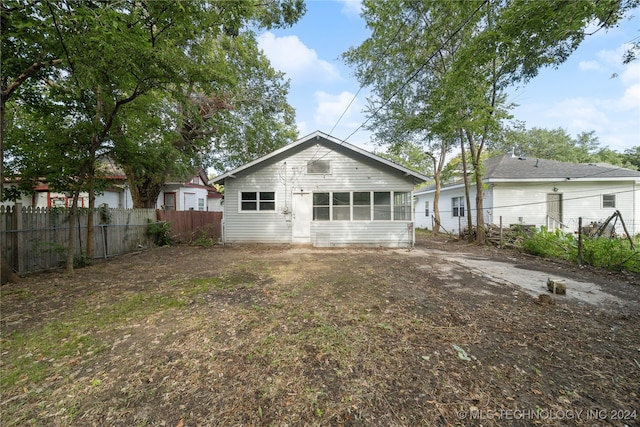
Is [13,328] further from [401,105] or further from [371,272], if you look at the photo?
[401,105]

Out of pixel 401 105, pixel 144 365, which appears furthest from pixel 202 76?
pixel 401 105

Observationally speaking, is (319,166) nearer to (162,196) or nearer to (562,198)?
(162,196)

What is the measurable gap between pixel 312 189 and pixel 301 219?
1.36 metres

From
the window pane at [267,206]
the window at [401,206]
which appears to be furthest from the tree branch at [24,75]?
the window at [401,206]

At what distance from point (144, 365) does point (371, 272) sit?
4.75m

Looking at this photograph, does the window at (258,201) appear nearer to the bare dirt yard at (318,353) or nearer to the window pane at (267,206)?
the window pane at (267,206)

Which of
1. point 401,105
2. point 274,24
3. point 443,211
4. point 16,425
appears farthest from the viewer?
point 443,211

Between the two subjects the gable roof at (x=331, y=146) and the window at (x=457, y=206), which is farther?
the window at (x=457, y=206)

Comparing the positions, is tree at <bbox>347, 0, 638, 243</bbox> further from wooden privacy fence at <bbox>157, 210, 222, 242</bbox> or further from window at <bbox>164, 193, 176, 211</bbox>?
window at <bbox>164, 193, 176, 211</bbox>

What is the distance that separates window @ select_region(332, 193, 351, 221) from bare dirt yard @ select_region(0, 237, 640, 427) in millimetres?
5472

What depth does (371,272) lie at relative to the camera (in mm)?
6164

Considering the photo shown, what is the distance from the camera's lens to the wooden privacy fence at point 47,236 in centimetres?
549

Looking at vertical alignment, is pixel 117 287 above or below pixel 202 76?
below

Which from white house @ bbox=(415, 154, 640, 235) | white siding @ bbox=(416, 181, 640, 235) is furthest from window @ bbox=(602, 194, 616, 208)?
white siding @ bbox=(416, 181, 640, 235)
